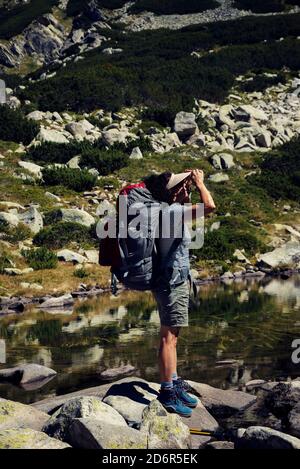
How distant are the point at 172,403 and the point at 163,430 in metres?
0.89

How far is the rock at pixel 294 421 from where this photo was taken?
6410 mm

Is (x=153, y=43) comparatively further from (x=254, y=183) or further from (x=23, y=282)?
(x=23, y=282)

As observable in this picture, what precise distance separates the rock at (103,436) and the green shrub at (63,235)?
17311mm

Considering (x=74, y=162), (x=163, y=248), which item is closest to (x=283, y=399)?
(x=163, y=248)

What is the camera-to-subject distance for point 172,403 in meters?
6.57

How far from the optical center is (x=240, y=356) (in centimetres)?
1045

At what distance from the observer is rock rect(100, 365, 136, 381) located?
9.20 metres

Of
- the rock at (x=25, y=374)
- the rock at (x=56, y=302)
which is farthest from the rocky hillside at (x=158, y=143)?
the rock at (x=25, y=374)

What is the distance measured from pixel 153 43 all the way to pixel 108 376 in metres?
56.6

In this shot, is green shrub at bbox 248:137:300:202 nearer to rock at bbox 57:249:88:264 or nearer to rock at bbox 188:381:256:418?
rock at bbox 57:249:88:264

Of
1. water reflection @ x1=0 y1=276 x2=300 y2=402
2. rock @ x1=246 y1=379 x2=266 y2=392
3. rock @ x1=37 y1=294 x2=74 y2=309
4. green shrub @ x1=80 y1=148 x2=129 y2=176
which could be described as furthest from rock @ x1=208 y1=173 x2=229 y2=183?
rock @ x1=246 y1=379 x2=266 y2=392

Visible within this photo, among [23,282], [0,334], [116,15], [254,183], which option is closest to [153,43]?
[116,15]

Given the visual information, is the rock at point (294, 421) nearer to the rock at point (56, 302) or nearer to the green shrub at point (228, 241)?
the rock at point (56, 302)

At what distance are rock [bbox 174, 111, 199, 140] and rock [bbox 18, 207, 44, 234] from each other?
15675mm
